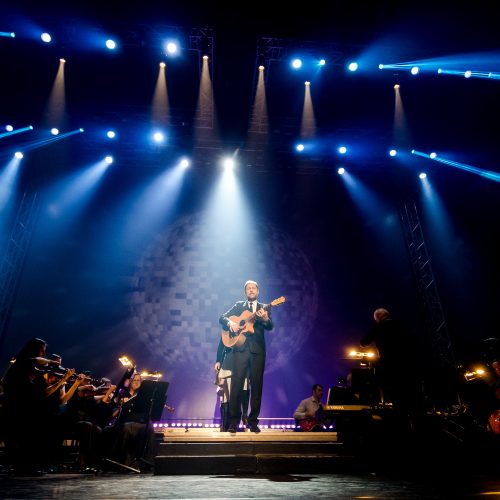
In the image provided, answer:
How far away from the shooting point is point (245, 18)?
23.2ft

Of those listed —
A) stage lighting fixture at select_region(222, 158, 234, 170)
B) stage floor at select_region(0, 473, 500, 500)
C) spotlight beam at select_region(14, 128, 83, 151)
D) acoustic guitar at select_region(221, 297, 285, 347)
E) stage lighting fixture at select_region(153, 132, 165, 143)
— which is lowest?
stage floor at select_region(0, 473, 500, 500)

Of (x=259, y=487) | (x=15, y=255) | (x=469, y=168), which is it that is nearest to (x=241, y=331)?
(x=259, y=487)

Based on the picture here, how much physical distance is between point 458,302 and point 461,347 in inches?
44.2

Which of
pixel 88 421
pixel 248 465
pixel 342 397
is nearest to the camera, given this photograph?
pixel 248 465

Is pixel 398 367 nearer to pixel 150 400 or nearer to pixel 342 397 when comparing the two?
pixel 342 397

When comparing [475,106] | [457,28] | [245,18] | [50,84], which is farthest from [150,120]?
[475,106]

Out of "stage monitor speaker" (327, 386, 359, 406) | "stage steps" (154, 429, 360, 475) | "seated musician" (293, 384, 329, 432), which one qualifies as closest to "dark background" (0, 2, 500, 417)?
"seated musician" (293, 384, 329, 432)

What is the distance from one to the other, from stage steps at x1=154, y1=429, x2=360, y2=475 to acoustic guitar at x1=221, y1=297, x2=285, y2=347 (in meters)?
1.07

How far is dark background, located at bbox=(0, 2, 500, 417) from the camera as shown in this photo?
771 cm

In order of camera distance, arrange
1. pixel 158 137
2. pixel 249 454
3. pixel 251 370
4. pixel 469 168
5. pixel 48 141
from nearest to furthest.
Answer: pixel 249 454, pixel 251 370, pixel 48 141, pixel 158 137, pixel 469 168

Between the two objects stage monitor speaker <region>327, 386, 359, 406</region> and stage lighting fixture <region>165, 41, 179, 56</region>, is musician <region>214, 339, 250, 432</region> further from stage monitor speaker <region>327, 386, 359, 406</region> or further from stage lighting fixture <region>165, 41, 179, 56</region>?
stage lighting fixture <region>165, 41, 179, 56</region>

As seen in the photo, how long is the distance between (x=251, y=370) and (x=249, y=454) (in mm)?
962

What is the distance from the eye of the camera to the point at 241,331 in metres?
4.84

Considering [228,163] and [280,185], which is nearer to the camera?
[228,163]
